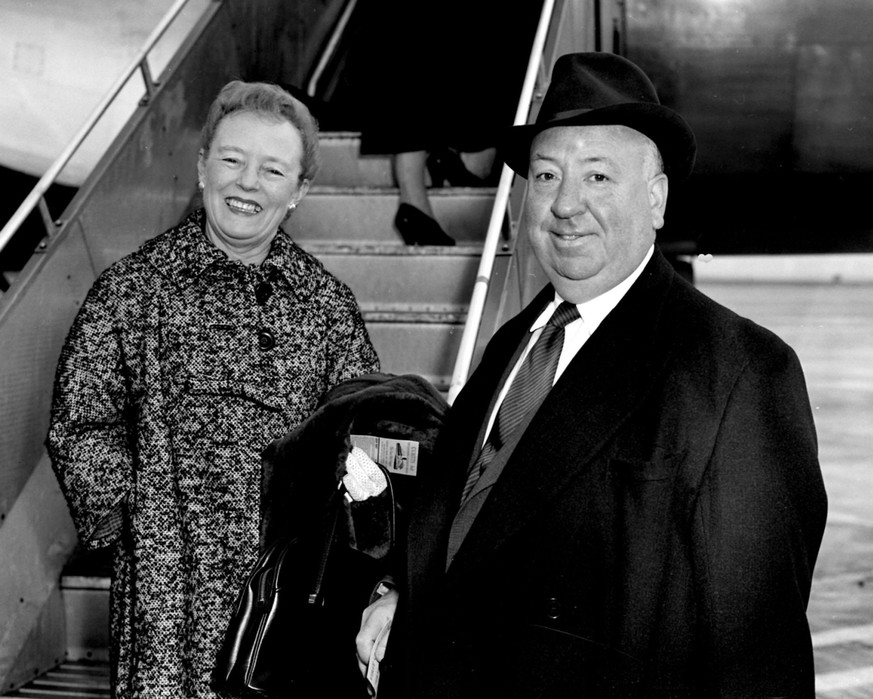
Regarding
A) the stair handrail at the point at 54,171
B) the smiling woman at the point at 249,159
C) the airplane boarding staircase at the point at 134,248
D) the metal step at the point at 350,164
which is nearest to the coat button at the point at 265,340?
the smiling woman at the point at 249,159

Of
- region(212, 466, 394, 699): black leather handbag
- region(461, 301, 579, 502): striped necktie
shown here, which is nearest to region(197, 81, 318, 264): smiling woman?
region(212, 466, 394, 699): black leather handbag

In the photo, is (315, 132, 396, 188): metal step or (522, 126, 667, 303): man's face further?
(315, 132, 396, 188): metal step

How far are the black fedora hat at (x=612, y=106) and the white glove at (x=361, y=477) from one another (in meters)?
0.62

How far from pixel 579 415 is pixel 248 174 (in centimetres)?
115

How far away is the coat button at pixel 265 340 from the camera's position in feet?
7.95

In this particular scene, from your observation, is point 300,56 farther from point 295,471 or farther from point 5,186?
point 295,471

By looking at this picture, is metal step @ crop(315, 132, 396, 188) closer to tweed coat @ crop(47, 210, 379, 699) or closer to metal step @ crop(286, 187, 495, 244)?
metal step @ crop(286, 187, 495, 244)

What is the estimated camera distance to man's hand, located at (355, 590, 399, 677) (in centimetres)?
178

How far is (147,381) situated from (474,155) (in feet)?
9.82

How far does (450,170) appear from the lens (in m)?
4.91

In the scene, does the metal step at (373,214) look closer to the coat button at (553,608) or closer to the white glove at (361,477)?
the white glove at (361,477)

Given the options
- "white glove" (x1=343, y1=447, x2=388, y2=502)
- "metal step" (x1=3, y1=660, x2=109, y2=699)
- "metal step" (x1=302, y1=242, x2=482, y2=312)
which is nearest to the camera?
"white glove" (x1=343, y1=447, x2=388, y2=502)

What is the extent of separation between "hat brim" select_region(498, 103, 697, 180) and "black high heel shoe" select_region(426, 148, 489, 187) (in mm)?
3169

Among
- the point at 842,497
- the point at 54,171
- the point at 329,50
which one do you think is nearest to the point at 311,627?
the point at 54,171
